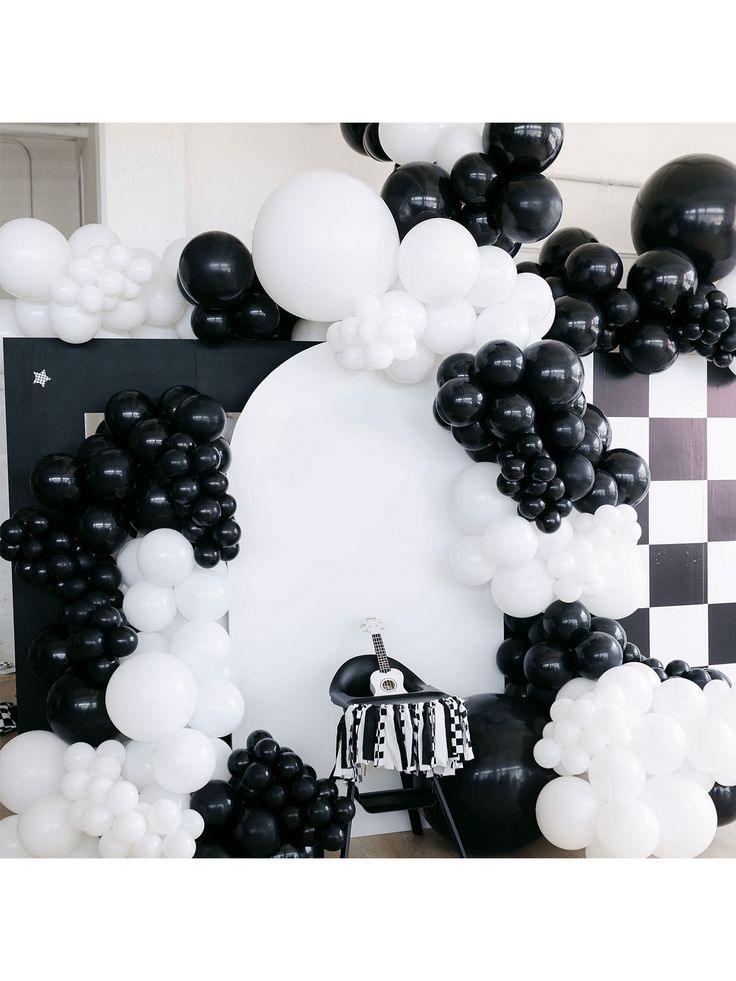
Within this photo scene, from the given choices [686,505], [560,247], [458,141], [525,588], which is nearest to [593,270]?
[560,247]

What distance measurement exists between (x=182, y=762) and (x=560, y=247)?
2.34 metres

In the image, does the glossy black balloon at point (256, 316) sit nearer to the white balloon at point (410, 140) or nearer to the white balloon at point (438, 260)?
the white balloon at point (438, 260)

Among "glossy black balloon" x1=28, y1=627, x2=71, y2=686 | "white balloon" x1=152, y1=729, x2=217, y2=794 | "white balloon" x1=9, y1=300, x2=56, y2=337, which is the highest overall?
"white balloon" x1=9, y1=300, x2=56, y2=337

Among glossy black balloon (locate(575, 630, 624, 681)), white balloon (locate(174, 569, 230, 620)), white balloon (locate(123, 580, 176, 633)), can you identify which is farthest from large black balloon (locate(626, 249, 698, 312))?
white balloon (locate(123, 580, 176, 633))

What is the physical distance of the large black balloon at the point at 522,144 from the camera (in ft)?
8.25

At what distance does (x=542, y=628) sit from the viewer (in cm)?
284

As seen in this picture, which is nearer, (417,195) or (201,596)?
(201,596)

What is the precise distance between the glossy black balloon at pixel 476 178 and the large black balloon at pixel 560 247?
625 millimetres

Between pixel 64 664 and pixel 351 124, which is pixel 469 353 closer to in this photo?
pixel 351 124

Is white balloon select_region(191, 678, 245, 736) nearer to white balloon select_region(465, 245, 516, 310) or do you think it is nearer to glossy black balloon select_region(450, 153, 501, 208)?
white balloon select_region(465, 245, 516, 310)

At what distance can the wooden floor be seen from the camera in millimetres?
2666

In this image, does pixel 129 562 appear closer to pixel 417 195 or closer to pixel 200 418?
pixel 200 418

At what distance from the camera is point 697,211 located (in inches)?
114

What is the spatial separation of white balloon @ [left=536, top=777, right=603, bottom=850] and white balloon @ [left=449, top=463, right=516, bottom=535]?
0.87 m
